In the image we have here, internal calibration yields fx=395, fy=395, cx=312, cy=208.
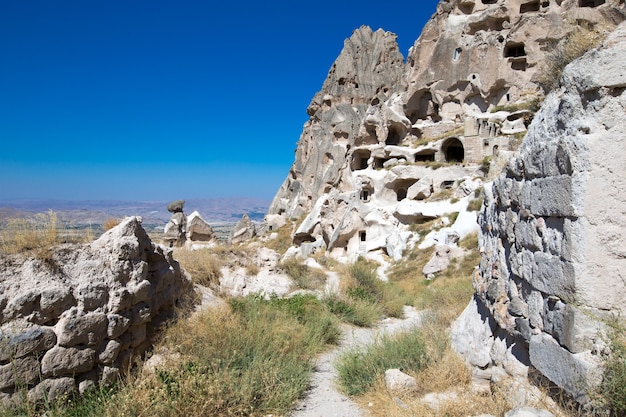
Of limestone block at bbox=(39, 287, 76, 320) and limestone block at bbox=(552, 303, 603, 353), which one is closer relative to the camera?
limestone block at bbox=(552, 303, 603, 353)

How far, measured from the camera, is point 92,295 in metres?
3.66

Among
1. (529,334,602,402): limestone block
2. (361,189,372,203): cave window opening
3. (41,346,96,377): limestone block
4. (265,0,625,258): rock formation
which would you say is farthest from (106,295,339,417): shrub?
(361,189,372,203): cave window opening

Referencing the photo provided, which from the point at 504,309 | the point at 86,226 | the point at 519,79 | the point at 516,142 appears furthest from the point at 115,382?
the point at 519,79

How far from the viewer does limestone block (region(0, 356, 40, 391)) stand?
Result: 3.04 metres

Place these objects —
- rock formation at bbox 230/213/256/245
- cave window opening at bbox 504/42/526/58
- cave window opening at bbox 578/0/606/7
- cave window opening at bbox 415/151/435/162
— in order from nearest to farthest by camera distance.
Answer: cave window opening at bbox 415/151/435/162, cave window opening at bbox 578/0/606/7, cave window opening at bbox 504/42/526/58, rock formation at bbox 230/213/256/245

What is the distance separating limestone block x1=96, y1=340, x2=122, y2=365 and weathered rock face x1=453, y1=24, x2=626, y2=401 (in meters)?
3.65

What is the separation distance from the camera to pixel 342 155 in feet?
131

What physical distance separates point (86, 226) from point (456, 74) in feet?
97.8

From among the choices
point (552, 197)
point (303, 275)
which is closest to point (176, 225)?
point (303, 275)

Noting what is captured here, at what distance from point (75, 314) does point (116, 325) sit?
403 mm

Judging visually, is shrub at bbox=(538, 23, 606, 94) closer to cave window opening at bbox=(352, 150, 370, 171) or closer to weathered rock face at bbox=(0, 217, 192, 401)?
weathered rock face at bbox=(0, 217, 192, 401)

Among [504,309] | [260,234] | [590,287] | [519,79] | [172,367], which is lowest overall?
[260,234]

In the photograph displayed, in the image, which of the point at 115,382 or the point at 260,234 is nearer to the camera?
the point at 115,382

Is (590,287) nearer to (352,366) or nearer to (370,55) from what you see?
(352,366)
